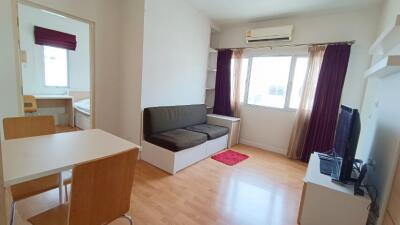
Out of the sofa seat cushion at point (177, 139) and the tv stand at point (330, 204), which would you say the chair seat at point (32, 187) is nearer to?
the sofa seat cushion at point (177, 139)

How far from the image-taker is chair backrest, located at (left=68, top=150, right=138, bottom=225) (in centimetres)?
93

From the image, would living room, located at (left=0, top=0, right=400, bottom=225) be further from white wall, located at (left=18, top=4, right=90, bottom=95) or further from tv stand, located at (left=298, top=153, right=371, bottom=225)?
white wall, located at (left=18, top=4, right=90, bottom=95)

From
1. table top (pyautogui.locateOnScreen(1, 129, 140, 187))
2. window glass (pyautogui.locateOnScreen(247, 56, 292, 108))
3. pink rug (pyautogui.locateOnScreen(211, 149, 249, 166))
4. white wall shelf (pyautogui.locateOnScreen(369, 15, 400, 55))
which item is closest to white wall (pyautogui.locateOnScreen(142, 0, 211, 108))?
window glass (pyautogui.locateOnScreen(247, 56, 292, 108))

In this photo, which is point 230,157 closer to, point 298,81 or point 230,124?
point 230,124

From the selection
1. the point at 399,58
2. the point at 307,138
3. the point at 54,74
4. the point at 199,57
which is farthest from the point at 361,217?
the point at 54,74

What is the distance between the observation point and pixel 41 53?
4.61 m

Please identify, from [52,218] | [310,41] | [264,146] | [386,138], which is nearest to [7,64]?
[52,218]

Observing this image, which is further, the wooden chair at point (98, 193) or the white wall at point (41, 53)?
the white wall at point (41, 53)

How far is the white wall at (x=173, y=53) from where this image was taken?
9.80 feet

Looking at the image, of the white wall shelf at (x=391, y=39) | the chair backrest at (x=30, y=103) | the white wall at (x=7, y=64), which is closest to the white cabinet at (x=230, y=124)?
the white wall shelf at (x=391, y=39)

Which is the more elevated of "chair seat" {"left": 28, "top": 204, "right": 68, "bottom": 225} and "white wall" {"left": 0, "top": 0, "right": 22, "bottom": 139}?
"white wall" {"left": 0, "top": 0, "right": 22, "bottom": 139}

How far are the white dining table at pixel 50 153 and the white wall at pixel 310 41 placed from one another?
10.6 ft

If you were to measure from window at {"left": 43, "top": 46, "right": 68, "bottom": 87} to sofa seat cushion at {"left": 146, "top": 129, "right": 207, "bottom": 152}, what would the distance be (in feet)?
11.8

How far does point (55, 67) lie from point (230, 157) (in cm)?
484
